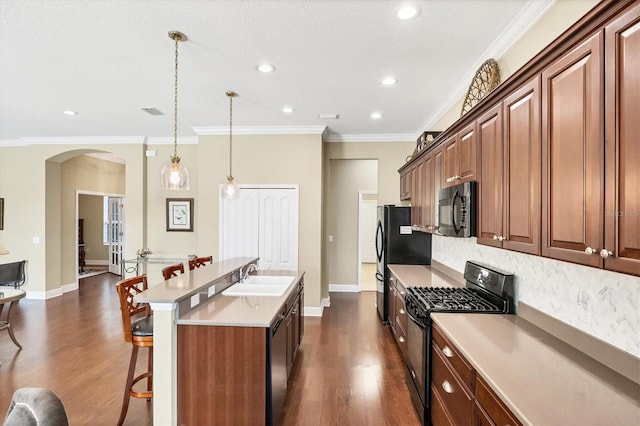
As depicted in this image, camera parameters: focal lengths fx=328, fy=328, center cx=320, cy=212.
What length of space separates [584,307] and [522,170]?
30.4 inches

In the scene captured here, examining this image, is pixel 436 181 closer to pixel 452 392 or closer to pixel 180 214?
pixel 452 392

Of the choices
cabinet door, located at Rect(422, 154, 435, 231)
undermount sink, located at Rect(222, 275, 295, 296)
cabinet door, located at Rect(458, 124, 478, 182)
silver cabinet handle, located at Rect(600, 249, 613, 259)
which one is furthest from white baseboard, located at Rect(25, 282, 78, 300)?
silver cabinet handle, located at Rect(600, 249, 613, 259)

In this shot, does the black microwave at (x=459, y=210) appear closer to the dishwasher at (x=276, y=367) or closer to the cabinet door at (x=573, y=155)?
the cabinet door at (x=573, y=155)

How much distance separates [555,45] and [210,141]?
491 cm

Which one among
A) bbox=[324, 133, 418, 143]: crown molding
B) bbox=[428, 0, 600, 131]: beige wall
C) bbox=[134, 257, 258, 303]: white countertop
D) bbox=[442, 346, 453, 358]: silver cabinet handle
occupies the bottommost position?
bbox=[442, 346, 453, 358]: silver cabinet handle

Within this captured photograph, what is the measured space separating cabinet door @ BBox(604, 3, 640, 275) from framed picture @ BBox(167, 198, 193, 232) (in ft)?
19.9

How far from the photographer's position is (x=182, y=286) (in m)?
2.51

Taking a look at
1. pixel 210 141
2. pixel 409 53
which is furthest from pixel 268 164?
pixel 409 53

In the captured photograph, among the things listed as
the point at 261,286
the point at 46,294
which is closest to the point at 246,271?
the point at 261,286

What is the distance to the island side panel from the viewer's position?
7.01 ft

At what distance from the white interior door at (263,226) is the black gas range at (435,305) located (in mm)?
2624

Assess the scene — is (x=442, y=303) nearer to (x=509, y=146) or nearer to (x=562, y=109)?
(x=509, y=146)

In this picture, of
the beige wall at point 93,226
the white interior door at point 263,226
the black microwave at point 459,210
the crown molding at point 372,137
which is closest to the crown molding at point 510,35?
the black microwave at point 459,210

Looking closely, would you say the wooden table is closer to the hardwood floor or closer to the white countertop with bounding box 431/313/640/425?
the hardwood floor
